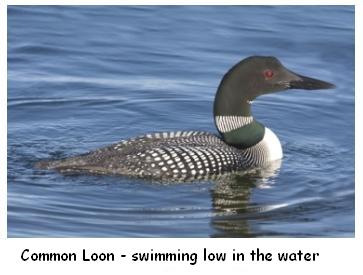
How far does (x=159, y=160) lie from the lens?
8.31 metres

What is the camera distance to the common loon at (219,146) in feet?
27.3

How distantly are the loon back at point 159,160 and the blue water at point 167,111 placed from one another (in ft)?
0.30

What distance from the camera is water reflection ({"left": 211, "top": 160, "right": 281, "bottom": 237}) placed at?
7.55m

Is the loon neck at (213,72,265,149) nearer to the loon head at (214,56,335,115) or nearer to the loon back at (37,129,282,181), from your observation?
the loon head at (214,56,335,115)

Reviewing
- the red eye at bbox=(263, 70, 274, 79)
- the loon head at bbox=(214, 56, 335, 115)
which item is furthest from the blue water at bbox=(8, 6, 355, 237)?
the red eye at bbox=(263, 70, 274, 79)

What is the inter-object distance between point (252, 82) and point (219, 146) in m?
0.56

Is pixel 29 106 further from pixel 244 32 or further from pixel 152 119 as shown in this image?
pixel 244 32

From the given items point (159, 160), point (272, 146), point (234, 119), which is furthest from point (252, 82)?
point (159, 160)

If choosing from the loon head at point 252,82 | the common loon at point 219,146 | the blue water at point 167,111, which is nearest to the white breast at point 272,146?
the common loon at point 219,146

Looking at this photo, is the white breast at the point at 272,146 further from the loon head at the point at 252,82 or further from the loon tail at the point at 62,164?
the loon tail at the point at 62,164

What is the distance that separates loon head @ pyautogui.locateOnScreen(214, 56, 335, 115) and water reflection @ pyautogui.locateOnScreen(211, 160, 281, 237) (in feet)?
1.76
